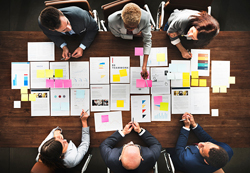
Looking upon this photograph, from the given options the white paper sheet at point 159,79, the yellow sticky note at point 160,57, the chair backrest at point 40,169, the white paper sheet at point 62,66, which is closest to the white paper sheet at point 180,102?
the white paper sheet at point 159,79

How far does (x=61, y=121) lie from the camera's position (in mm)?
1616

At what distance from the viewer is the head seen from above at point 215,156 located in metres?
1.37

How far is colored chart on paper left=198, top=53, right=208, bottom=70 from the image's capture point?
5.33ft

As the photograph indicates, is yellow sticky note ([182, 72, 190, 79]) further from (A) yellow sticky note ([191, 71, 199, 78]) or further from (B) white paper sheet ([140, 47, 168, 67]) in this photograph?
(B) white paper sheet ([140, 47, 168, 67])

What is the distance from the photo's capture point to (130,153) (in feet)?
4.48

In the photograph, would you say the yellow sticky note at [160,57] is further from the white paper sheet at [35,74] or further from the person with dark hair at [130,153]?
the white paper sheet at [35,74]

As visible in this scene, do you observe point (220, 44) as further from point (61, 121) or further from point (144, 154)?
point (61, 121)

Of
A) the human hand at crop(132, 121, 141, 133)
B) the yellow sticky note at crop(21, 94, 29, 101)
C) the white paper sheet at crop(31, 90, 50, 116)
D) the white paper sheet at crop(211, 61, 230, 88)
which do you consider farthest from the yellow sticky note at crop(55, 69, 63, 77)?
the white paper sheet at crop(211, 61, 230, 88)

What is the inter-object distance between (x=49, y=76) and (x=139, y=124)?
1235 millimetres

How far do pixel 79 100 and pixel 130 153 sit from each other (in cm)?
84

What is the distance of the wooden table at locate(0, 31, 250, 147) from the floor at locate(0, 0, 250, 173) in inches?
36.8

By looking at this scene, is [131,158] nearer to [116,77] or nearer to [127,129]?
[127,129]

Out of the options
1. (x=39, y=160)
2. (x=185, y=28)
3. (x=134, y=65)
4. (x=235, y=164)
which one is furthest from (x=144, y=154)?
(x=235, y=164)

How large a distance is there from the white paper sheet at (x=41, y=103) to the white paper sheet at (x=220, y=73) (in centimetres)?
204
